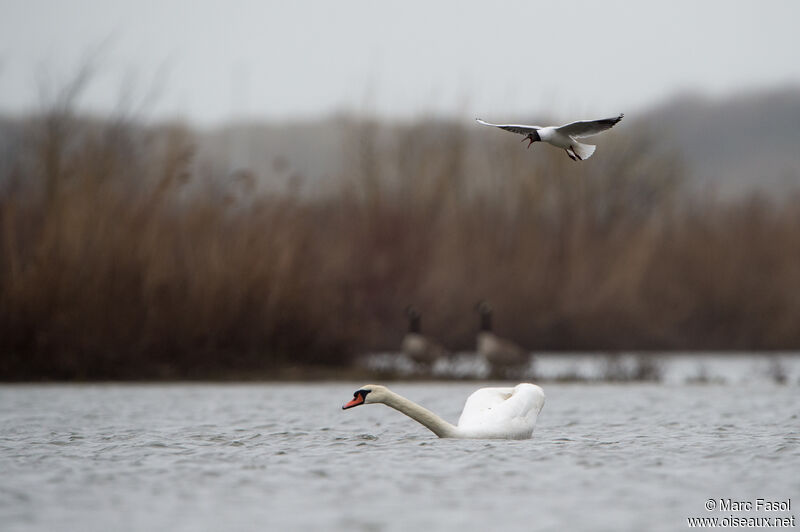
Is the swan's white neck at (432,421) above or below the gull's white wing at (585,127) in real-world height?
below

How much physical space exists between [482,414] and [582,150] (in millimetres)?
2501

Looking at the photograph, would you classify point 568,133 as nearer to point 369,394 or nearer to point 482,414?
point 482,414

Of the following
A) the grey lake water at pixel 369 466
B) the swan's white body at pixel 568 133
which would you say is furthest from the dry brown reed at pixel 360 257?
the swan's white body at pixel 568 133

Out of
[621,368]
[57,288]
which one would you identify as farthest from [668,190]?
[57,288]

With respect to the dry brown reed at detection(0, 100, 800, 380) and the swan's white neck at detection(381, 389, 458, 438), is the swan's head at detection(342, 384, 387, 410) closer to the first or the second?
the swan's white neck at detection(381, 389, 458, 438)

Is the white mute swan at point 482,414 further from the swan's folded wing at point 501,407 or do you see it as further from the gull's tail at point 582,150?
the gull's tail at point 582,150

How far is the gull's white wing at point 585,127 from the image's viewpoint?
806 centimetres

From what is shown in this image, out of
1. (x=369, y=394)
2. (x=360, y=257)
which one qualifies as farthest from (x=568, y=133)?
(x=360, y=257)

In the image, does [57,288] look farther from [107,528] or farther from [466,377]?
[107,528]

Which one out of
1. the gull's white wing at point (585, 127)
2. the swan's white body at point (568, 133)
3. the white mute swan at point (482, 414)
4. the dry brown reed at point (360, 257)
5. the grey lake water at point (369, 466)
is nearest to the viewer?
the grey lake water at point (369, 466)

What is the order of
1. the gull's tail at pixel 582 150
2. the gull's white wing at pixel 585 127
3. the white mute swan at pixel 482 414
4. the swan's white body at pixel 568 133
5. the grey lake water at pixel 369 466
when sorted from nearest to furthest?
the grey lake water at pixel 369 466
the gull's white wing at pixel 585 127
the swan's white body at pixel 568 133
the gull's tail at pixel 582 150
the white mute swan at pixel 482 414

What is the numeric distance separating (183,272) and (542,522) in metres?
10.6

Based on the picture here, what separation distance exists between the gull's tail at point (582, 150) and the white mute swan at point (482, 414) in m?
2.34

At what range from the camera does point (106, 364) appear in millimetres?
15867
